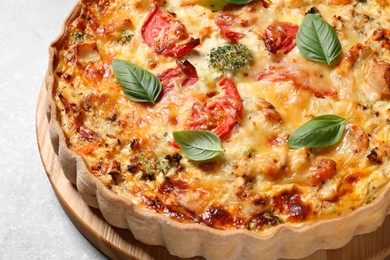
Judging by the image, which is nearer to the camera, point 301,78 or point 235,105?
point 235,105

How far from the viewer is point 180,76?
5605 millimetres

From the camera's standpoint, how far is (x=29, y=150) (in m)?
6.43

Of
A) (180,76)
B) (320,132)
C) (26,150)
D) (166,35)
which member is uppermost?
(166,35)

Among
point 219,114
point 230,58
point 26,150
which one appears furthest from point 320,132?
point 26,150

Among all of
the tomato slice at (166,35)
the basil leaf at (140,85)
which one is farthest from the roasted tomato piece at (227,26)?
the basil leaf at (140,85)

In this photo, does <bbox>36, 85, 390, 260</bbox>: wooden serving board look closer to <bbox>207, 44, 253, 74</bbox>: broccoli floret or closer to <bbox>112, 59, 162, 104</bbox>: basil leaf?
<bbox>112, 59, 162, 104</bbox>: basil leaf

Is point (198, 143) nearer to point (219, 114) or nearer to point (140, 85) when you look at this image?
point (219, 114)

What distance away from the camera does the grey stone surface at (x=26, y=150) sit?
580 cm

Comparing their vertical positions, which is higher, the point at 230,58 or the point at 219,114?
the point at 230,58

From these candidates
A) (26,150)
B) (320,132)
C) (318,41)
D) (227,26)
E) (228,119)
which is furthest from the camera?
(26,150)

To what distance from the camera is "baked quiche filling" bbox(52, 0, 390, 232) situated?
16.5ft

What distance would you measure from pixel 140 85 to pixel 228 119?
623 millimetres

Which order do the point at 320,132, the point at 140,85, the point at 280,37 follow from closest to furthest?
the point at 320,132 < the point at 140,85 < the point at 280,37

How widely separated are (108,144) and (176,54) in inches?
33.6
